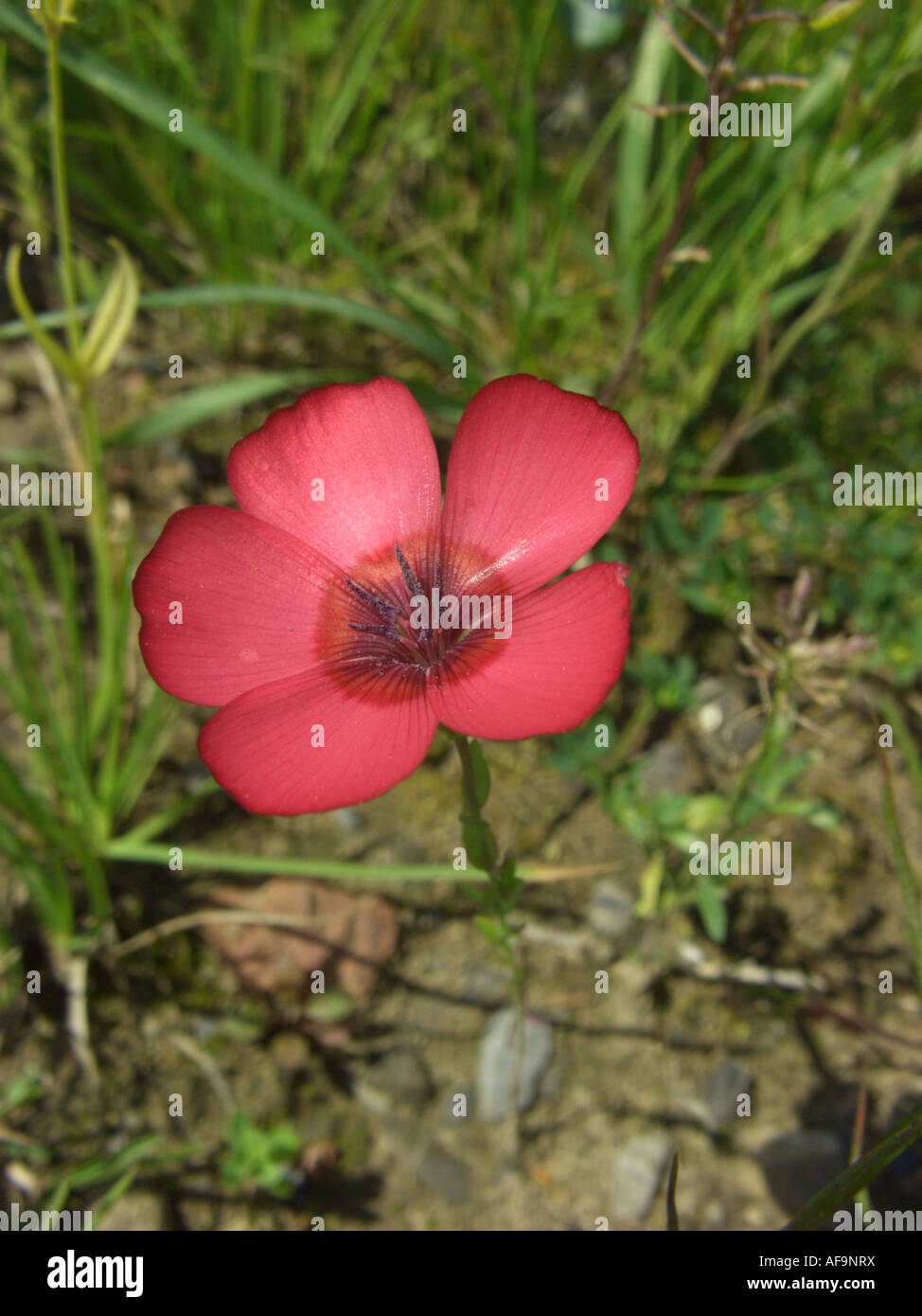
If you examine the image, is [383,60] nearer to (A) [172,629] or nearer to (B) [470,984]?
(A) [172,629]

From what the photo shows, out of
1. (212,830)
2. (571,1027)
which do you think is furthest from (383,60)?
(571,1027)

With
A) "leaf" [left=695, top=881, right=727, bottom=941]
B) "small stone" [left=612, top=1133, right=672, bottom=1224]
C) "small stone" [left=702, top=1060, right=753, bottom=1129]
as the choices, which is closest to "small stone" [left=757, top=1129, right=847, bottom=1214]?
"small stone" [left=702, top=1060, right=753, bottom=1129]

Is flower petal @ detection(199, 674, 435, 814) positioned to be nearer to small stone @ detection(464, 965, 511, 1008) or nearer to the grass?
the grass

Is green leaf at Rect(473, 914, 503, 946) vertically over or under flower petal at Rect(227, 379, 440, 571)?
under

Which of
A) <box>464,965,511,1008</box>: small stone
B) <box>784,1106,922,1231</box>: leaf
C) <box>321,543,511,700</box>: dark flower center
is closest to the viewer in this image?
<box>784,1106,922,1231</box>: leaf

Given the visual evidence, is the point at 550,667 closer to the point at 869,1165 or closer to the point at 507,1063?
the point at 869,1165

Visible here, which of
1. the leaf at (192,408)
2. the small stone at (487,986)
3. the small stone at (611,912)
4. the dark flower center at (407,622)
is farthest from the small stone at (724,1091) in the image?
the leaf at (192,408)

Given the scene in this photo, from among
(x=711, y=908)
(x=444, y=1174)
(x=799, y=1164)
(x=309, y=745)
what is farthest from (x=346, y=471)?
(x=799, y=1164)
